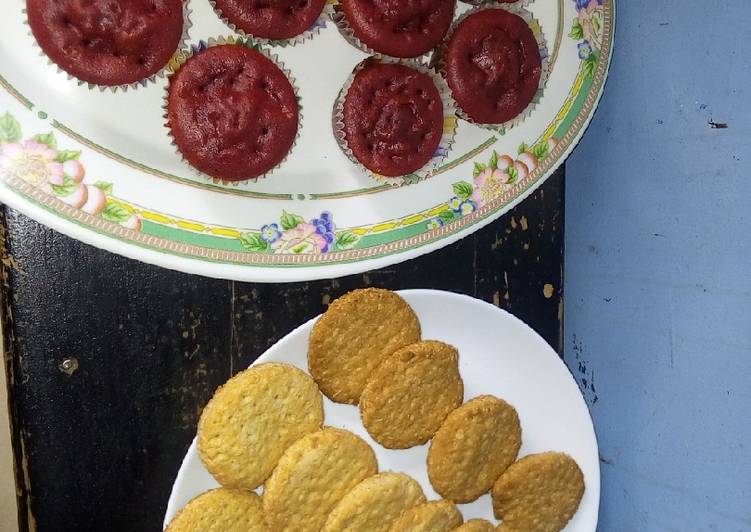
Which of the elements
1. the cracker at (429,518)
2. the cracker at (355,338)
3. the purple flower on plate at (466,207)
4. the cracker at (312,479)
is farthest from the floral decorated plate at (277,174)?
the cracker at (429,518)

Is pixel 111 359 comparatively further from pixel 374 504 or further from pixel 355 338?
pixel 374 504

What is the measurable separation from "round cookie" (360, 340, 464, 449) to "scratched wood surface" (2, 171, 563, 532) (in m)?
0.25

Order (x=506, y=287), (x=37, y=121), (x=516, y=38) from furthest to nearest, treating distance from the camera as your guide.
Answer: (x=506, y=287) < (x=516, y=38) < (x=37, y=121)

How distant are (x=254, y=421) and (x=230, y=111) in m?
0.58

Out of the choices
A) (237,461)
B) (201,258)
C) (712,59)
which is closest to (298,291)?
(201,258)

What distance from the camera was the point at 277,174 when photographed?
4.98 feet

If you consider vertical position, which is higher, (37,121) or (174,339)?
(37,121)

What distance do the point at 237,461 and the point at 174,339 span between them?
12.9 inches

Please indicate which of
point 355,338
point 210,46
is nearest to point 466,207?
Answer: point 355,338

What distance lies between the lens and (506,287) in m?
1.77

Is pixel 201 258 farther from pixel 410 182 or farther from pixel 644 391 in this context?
pixel 644 391

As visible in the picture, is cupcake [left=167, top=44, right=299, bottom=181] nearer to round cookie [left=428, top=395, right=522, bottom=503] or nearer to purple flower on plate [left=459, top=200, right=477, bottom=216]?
purple flower on plate [left=459, top=200, right=477, bottom=216]

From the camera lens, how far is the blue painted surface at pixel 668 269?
1354 mm

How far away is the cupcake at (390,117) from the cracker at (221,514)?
695 millimetres
